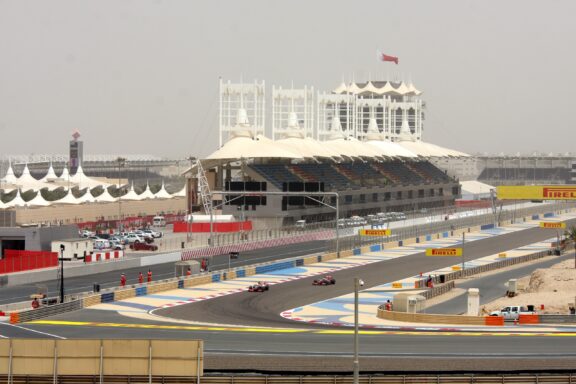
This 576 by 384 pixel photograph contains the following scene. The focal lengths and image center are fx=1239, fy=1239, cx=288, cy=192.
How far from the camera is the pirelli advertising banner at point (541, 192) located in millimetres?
86938

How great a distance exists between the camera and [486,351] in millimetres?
49531

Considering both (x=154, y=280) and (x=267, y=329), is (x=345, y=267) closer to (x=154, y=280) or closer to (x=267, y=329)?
(x=154, y=280)

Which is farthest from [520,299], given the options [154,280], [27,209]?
[27,209]

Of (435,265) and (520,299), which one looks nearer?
(520,299)

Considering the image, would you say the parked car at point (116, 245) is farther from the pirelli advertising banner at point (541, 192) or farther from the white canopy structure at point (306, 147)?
the white canopy structure at point (306, 147)

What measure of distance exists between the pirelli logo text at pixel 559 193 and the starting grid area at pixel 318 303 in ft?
35.4

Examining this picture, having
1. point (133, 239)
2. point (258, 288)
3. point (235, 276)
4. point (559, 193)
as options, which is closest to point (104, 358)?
point (258, 288)

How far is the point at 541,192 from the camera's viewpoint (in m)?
87.6

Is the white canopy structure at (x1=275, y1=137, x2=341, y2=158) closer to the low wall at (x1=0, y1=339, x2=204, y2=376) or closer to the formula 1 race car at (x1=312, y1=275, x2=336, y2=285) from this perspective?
the formula 1 race car at (x1=312, y1=275, x2=336, y2=285)

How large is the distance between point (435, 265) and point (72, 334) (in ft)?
165

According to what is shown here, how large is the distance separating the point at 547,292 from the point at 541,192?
53.6 feet

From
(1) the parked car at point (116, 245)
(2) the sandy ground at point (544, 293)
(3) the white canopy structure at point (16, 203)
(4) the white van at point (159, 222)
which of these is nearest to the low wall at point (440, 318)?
(2) the sandy ground at point (544, 293)

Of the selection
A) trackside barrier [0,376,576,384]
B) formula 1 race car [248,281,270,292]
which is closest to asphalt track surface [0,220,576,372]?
trackside barrier [0,376,576,384]

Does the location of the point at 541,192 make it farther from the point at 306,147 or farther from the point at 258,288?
the point at 306,147
